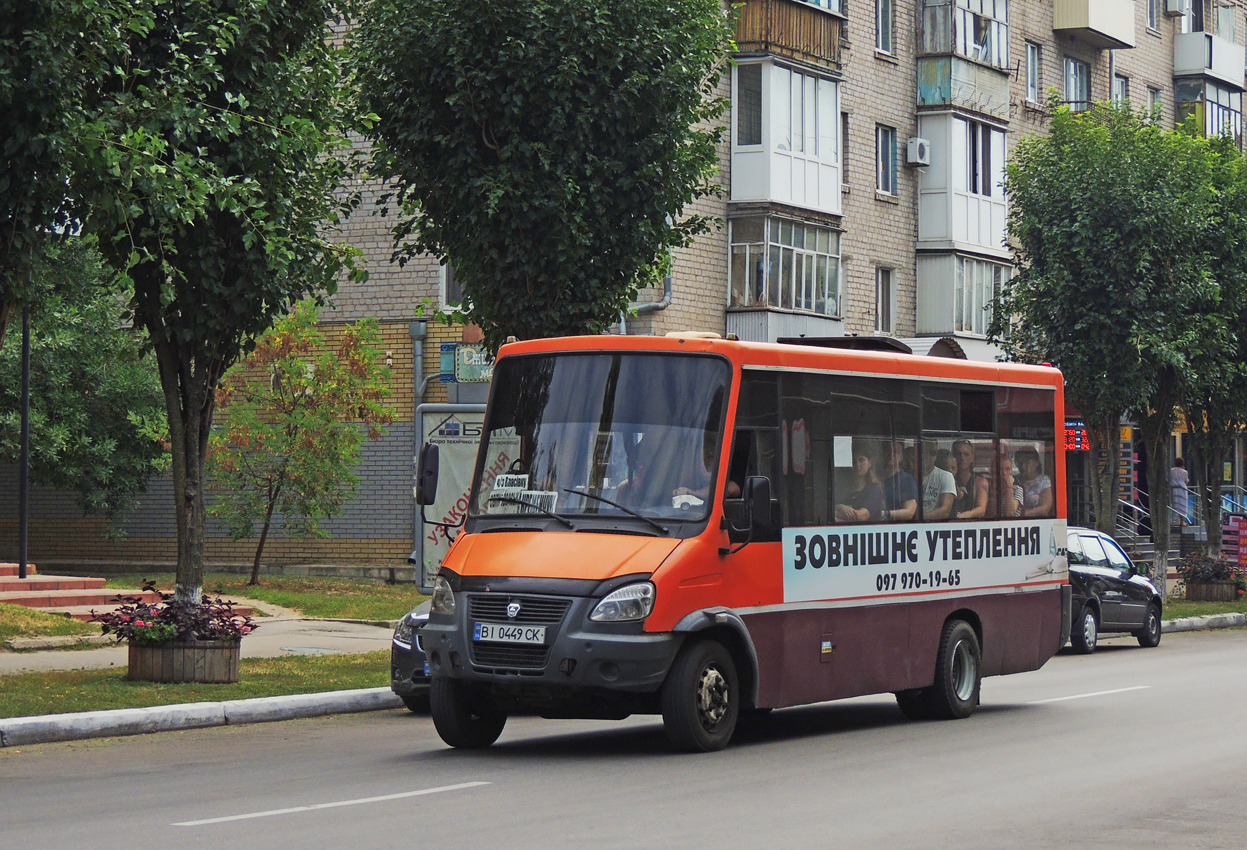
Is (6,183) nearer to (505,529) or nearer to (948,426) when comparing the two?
(505,529)

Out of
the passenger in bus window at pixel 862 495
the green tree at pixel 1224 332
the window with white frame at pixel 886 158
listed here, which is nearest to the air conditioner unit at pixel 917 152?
the window with white frame at pixel 886 158

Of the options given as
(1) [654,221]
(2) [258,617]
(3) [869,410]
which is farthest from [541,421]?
(2) [258,617]

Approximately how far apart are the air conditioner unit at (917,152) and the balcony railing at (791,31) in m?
4.43

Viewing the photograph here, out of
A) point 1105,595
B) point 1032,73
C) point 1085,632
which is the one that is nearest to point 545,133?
point 1085,632

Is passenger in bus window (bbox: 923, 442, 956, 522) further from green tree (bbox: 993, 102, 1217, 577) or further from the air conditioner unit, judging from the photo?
A: the air conditioner unit

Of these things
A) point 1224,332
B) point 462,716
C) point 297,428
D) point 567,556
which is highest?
point 1224,332

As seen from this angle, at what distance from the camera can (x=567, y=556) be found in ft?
36.9

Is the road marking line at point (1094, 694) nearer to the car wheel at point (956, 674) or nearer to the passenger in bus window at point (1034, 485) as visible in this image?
the car wheel at point (956, 674)

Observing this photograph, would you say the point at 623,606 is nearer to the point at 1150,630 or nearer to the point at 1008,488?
the point at 1008,488

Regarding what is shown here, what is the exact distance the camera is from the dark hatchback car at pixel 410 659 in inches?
541

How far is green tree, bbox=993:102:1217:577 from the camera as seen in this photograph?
29828mm

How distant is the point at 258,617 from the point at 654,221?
29.0 ft

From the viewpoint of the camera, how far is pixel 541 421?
12008 mm

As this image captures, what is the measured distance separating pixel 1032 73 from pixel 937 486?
34115mm
